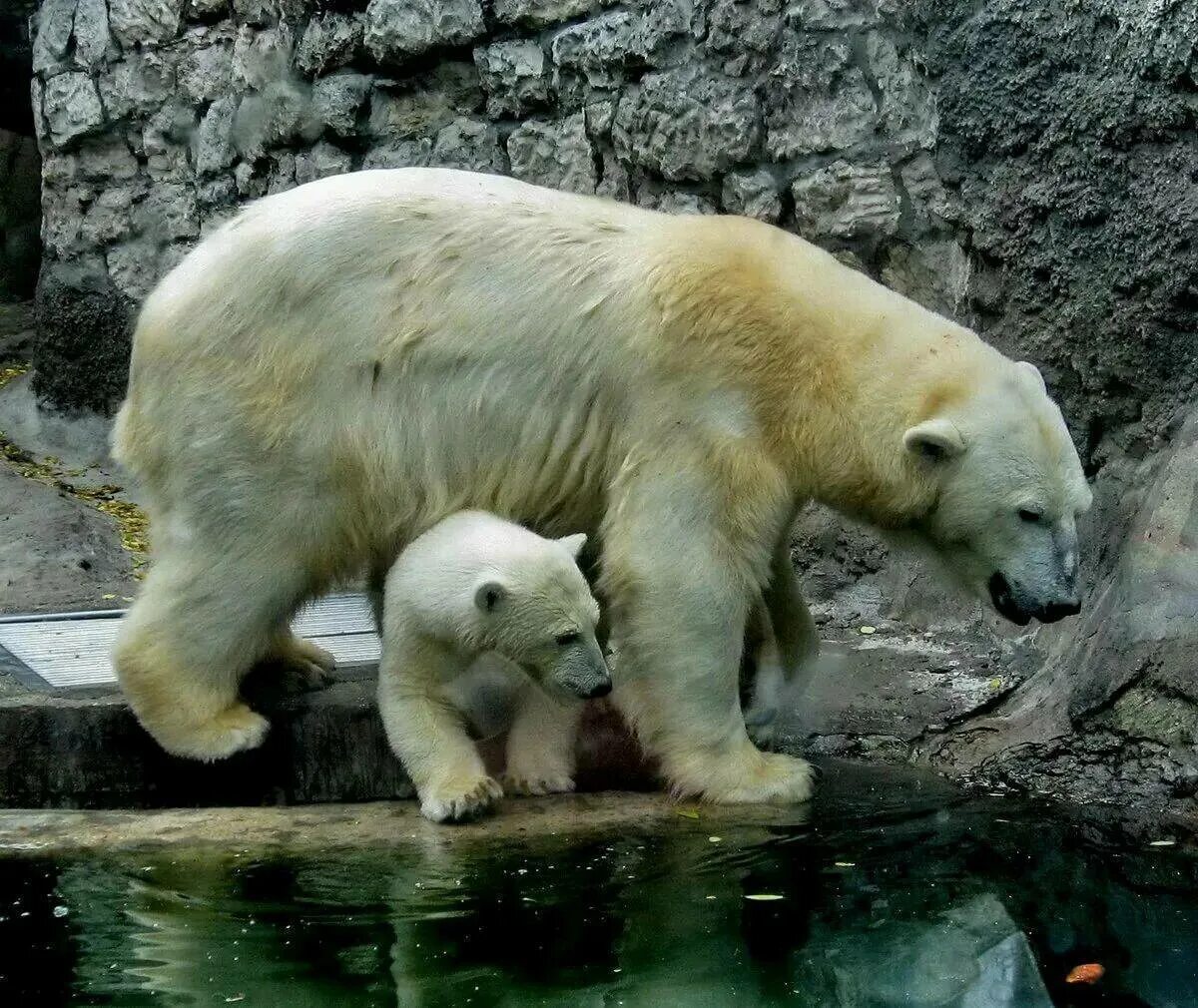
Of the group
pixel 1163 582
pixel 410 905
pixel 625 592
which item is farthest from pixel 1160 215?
pixel 410 905

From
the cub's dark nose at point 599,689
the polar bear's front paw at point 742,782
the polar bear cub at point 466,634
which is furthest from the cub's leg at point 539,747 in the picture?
the polar bear's front paw at point 742,782

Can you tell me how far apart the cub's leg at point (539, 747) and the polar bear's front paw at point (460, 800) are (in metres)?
0.24

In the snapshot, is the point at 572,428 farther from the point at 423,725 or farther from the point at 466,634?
the point at 423,725

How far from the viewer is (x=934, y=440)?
161 inches

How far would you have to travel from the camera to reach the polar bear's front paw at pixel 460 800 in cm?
409

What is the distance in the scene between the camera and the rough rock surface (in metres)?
4.80

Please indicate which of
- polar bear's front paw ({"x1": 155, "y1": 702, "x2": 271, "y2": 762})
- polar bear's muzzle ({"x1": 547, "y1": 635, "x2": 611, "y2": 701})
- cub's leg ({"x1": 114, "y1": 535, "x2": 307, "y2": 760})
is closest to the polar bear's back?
cub's leg ({"x1": 114, "y1": 535, "x2": 307, "y2": 760})

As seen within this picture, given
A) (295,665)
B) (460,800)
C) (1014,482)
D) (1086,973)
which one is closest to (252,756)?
(295,665)

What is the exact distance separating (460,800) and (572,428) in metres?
1.05

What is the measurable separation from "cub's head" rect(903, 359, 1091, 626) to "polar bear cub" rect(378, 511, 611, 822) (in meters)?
1.00

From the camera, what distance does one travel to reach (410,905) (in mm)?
3510

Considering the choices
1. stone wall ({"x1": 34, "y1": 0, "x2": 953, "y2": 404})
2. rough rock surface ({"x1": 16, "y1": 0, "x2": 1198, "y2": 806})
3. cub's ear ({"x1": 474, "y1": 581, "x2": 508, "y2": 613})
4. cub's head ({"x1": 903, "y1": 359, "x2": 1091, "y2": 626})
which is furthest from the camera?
stone wall ({"x1": 34, "y1": 0, "x2": 953, "y2": 404})

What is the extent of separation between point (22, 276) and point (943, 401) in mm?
9180

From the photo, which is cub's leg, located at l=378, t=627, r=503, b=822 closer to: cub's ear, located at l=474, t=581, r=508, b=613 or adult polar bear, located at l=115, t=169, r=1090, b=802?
cub's ear, located at l=474, t=581, r=508, b=613
